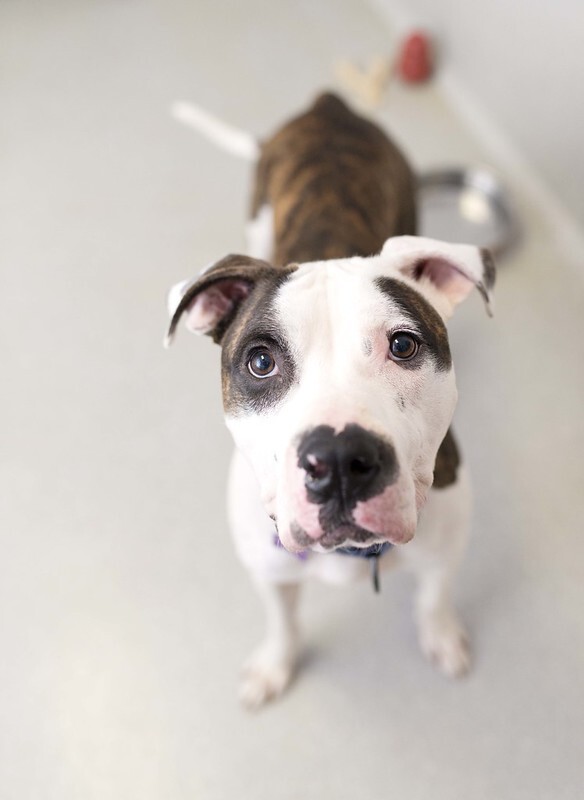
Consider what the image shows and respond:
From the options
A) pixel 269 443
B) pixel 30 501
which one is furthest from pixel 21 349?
pixel 269 443

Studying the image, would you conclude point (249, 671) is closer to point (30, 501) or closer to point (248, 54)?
point (30, 501)

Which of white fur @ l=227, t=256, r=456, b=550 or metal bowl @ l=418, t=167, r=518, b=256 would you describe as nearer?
white fur @ l=227, t=256, r=456, b=550

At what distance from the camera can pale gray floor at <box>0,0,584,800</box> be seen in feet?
6.24

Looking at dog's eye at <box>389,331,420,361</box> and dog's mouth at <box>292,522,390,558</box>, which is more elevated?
dog's eye at <box>389,331,420,361</box>

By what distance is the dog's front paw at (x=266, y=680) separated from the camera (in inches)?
77.1

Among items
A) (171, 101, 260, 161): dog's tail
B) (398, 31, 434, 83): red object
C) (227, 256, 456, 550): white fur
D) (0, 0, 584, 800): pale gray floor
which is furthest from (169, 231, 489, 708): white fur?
(398, 31, 434, 83): red object

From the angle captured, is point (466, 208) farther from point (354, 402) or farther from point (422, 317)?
point (354, 402)

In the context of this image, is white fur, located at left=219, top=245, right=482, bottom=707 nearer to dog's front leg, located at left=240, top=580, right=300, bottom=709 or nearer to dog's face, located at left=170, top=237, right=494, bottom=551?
dog's face, located at left=170, top=237, right=494, bottom=551

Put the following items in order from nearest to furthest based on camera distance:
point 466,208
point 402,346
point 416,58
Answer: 1. point 402,346
2. point 466,208
3. point 416,58

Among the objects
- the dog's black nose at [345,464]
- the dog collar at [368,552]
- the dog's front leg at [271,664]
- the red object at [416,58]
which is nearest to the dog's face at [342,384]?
the dog's black nose at [345,464]

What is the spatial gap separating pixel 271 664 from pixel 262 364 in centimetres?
106

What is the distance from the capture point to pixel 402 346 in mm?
1173

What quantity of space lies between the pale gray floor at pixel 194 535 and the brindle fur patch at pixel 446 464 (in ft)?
2.43

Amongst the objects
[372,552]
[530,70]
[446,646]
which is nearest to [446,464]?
[372,552]
